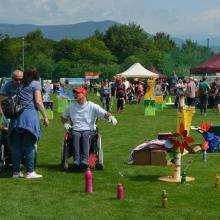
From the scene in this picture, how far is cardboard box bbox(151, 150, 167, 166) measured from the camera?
1051 cm

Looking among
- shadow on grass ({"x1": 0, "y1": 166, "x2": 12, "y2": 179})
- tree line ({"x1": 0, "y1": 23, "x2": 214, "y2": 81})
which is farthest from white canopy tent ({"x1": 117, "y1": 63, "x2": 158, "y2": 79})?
shadow on grass ({"x1": 0, "y1": 166, "x2": 12, "y2": 179})

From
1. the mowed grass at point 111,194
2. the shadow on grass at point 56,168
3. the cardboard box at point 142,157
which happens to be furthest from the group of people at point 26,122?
the cardboard box at point 142,157

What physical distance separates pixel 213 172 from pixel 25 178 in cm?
304

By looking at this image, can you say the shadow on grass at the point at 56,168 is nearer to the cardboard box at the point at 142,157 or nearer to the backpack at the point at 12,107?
the cardboard box at the point at 142,157

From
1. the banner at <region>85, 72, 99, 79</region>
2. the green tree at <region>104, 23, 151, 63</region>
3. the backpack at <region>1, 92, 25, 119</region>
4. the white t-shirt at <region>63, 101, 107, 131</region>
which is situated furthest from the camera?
the green tree at <region>104, 23, 151, 63</region>

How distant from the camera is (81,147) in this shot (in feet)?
32.4

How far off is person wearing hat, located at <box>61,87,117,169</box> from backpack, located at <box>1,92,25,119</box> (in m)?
1.19

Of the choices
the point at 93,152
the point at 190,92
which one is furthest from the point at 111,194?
the point at 190,92

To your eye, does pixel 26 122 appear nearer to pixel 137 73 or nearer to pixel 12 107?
pixel 12 107

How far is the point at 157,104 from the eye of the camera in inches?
1108

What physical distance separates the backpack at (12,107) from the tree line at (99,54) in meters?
61.3

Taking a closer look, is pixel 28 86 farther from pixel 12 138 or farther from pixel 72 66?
pixel 72 66

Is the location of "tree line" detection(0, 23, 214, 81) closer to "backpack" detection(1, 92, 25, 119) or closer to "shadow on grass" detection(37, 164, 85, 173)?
"shadow on grass" detection(37, 164, 85, 173)

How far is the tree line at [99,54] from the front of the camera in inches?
3209
